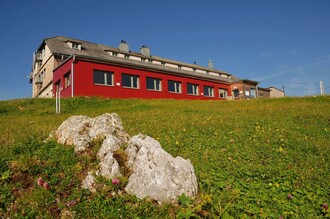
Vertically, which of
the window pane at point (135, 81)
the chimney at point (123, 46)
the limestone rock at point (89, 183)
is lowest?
the limestone rock at point (89, 183)

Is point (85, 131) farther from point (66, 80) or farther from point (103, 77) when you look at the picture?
point (66, 80)

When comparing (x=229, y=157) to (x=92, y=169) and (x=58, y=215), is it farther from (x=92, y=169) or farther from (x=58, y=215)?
(x=58, y=215)

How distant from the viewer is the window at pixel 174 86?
36256 mm

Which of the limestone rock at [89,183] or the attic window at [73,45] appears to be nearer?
the limestone rock at [89,183]

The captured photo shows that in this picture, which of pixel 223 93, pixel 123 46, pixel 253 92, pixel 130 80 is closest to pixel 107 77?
pixel 130 80

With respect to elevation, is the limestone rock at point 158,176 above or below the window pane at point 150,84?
below

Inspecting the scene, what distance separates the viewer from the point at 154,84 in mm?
34531

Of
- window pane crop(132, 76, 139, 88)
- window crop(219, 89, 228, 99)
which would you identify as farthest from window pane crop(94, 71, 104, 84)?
window crop(219, 89, 228, 99)

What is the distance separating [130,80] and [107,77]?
3.09 metres

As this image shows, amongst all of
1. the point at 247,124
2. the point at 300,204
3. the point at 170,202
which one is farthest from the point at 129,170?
the point at 247,124

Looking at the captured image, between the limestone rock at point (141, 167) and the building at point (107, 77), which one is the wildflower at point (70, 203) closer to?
the limestone rock at point (141, 167)

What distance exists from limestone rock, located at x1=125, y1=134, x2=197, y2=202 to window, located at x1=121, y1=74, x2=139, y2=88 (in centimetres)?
2596

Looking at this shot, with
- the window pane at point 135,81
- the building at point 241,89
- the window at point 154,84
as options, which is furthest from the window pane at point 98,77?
the building at point 241,89

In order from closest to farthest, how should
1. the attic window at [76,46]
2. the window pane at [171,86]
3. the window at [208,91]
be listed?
1. the window pane at [171,86]
2. the attic window at [76,46]
3. the window at [208,91]
